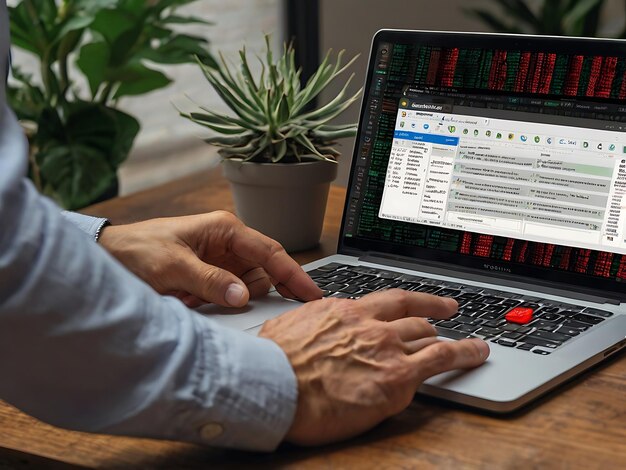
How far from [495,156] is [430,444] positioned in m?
0.50

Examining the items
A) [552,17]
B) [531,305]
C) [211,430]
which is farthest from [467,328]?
[552,17]

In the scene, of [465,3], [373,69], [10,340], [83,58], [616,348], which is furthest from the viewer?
[465,3]

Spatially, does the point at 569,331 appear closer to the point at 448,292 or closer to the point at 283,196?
the point at 448,292

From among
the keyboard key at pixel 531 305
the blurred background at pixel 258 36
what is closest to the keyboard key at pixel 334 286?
the keyboard key at pixel 531 305

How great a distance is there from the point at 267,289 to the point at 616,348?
39cm

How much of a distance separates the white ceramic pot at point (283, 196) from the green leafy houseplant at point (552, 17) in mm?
1702

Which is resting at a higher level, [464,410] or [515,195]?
[515,195]

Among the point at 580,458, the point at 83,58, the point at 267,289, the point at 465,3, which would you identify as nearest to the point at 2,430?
the point at 267,289

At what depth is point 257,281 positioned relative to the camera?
1.07m

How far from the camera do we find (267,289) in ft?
3.50

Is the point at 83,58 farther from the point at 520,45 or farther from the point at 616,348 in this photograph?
the point at 616,348

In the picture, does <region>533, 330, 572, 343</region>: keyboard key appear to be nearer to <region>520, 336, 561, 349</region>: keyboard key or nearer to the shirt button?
<region>520, 336, 561, 349</region>: keyboard key

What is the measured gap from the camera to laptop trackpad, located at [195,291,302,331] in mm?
965

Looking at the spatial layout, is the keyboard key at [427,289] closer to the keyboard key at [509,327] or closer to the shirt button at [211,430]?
the keyboard key at [509,327]
